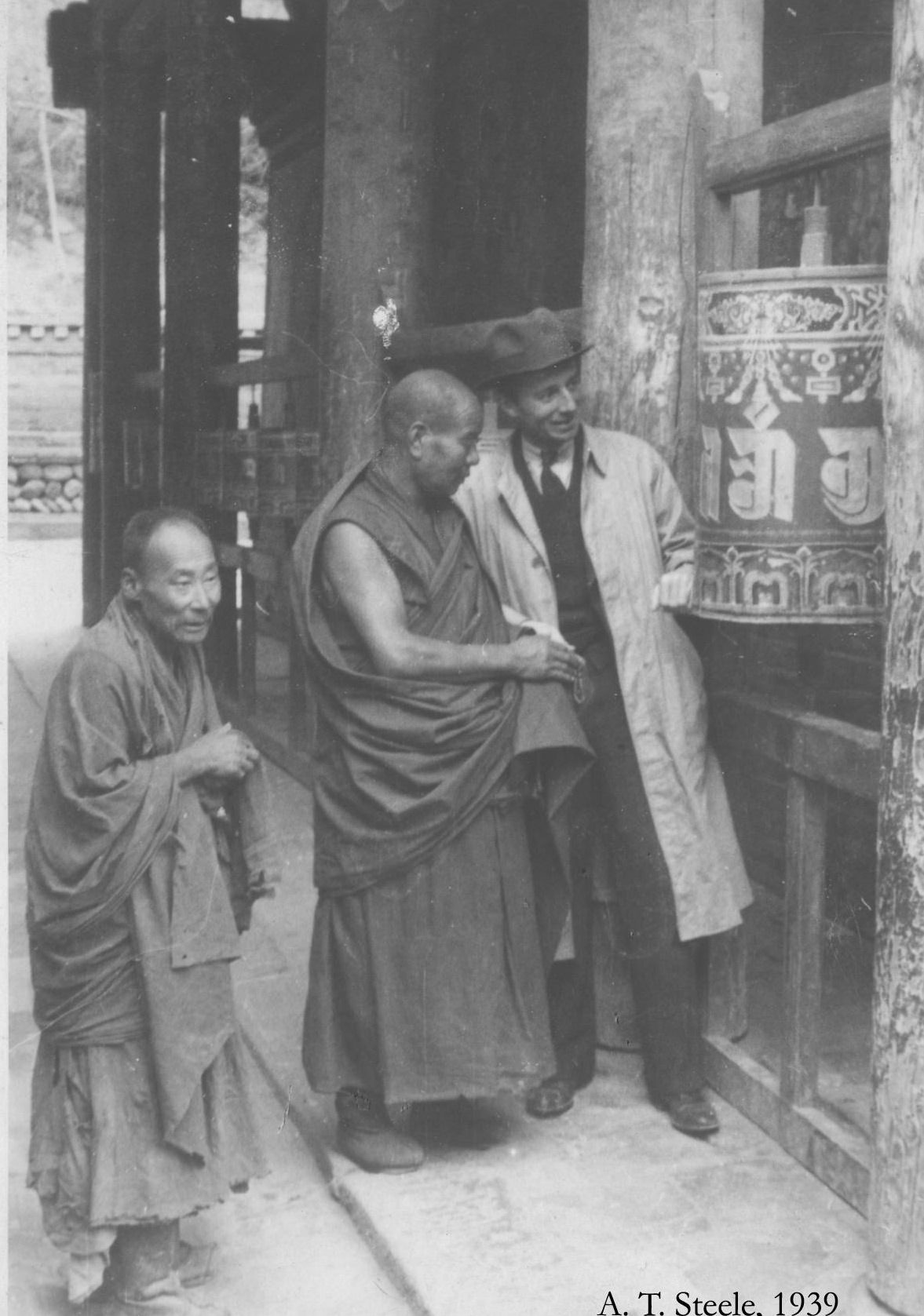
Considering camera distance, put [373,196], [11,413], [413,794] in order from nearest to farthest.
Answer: [413,794]
[373,196]
[11,413]

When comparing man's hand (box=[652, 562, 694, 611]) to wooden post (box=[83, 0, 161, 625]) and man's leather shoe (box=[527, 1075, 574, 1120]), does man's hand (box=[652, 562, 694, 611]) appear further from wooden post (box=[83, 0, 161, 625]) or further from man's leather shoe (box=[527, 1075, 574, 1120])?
wooden post (box=[83, 0, 161, 625])

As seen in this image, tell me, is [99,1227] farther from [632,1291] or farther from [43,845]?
[632,1291]

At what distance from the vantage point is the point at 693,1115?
4047 mm

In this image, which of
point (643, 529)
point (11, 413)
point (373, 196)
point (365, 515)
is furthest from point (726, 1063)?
point (11, 413)

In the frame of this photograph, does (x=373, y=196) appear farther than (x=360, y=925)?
Yes

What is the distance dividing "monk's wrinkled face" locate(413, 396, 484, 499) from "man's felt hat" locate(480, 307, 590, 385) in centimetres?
19

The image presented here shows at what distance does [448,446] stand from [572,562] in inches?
20.5

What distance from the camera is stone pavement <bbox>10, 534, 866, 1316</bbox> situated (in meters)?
3.34

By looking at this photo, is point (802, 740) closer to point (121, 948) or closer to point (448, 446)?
point (448, 446)

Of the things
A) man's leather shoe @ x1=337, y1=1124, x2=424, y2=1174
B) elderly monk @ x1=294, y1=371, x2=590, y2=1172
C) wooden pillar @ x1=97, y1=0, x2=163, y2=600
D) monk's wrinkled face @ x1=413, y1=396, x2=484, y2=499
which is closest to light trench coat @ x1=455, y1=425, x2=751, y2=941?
elderly monk @ x1=294, y1=371, x2=590, y2=1172

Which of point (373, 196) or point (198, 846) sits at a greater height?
point (373, 196)

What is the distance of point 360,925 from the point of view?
150 inches

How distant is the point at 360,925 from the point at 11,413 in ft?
58.4

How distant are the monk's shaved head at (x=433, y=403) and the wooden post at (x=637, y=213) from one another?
27.1 inches
